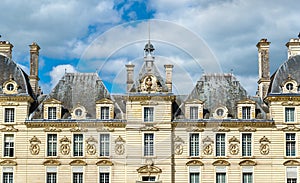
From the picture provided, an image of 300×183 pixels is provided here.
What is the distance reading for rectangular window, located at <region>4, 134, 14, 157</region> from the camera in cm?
4953

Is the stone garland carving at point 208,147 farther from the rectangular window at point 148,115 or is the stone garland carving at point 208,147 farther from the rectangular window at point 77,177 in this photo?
the rectangular window at point 77,177

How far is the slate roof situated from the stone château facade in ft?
0.44

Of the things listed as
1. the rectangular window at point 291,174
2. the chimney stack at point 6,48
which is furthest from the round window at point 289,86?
the chimney stack at point 6,48

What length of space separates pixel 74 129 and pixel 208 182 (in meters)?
11.1

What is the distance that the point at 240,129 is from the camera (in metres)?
49.4

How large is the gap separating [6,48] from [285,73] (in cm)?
2289

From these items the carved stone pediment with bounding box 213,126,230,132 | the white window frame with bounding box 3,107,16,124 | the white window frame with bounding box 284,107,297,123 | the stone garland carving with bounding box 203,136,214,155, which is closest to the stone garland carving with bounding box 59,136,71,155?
the white window frame with bounding box 3,107,16,124

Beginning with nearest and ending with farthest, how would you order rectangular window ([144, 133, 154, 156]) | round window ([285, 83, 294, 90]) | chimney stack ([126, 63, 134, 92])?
rectangular window ([144, 133, 154, 156]), round window ([285, 83, 294, 90]), chimney stack ([126, 63, 134, 92])

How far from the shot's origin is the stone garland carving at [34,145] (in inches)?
1953

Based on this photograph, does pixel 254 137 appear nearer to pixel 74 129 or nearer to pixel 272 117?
pixel 272 117

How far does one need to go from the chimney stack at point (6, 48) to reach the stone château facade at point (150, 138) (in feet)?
11.6

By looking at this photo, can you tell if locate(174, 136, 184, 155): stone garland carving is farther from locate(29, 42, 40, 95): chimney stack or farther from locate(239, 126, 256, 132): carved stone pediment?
locate(29, 42, 40, 95): chimney stack

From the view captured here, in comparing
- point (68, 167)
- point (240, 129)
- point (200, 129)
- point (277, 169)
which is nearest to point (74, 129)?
point (68, 167)

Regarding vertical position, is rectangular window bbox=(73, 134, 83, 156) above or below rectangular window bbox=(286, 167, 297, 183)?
above
